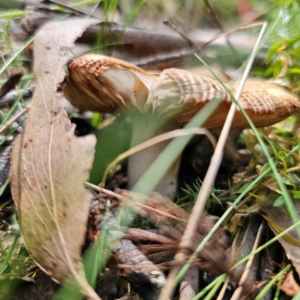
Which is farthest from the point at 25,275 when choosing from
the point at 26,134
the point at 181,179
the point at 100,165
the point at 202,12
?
the point at 202,12

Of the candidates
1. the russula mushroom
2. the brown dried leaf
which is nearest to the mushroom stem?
the russula mushroom

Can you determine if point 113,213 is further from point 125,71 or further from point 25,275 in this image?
point 125,71

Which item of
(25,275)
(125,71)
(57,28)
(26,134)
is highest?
(57,28)

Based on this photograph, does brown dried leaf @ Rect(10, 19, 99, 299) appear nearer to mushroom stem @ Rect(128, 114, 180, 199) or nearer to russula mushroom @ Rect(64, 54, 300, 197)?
russula mushroom @ Rect(64, 54, 300, 197)

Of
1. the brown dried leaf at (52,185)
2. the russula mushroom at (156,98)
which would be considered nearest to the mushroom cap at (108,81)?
the russula mushroom at (156,98)

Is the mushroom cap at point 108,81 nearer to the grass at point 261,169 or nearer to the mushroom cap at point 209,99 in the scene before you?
the mushroom cap at point 209,99

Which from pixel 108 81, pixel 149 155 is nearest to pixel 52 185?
pixel 108 81

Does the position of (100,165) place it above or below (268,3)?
below
